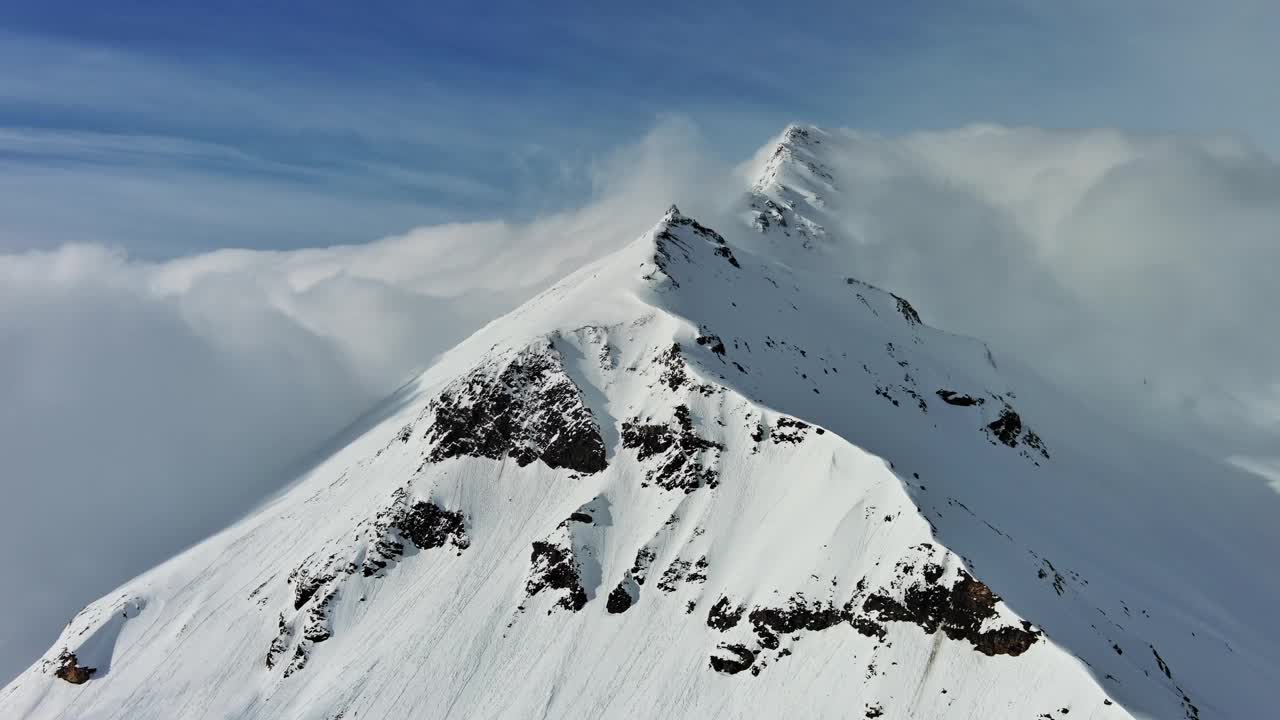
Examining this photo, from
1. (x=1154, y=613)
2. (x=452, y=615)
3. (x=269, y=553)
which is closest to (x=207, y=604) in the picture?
(x=269, y=553)

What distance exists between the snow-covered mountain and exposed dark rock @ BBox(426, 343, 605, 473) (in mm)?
500

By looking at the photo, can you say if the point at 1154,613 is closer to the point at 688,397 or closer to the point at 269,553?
the point at 688,397

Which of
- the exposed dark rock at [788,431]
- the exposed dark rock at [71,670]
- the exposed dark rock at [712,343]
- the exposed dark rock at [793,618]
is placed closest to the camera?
the exposed dark rock at [793,618]

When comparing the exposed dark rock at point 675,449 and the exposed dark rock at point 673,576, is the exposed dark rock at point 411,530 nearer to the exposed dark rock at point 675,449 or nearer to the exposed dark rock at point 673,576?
the exposed dark rock at point 675,449

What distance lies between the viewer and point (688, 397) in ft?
533

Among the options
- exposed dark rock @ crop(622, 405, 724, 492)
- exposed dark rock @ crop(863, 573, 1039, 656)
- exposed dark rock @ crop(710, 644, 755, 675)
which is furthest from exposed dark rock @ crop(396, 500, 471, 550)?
exposed dark rock @ crop(863, 573, 1039, 656)

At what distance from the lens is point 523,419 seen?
17250 centimetres

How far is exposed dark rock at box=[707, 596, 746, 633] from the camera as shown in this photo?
13950cm

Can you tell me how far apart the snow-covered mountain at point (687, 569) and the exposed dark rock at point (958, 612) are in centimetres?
32

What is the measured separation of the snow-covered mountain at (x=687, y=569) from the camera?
12694 cm

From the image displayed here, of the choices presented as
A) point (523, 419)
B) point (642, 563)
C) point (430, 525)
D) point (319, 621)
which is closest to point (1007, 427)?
point (642, 563)

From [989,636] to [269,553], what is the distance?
407 ft

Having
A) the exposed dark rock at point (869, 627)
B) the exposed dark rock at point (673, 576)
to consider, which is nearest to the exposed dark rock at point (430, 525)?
the exposed dark rock at point (673, 576)

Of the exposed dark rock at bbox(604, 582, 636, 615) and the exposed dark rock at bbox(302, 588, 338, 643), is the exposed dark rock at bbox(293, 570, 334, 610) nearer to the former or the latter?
the exposed dark rock at bbox(302, 588, 338, 643)
